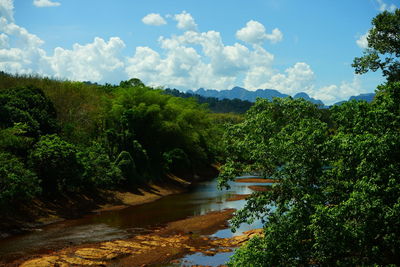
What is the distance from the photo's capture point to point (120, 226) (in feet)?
103

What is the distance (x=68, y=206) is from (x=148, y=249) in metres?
13.7

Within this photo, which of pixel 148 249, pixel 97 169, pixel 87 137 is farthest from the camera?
pixel 87 137

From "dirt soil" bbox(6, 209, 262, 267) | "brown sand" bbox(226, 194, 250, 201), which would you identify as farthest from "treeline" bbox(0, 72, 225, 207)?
"brown sand" bbox(226, 194, 250, 201)

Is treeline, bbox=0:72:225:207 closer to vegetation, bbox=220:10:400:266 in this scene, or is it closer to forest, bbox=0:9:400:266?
forest, bbox=0:9:400:266

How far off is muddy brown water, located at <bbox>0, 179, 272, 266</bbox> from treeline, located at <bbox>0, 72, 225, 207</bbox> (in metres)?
3.56

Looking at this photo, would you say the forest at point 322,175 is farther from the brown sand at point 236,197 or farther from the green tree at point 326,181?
the brown sand at point 236,197

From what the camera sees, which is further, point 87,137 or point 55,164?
point 87,137

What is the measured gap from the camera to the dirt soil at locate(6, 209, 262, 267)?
22031 mm

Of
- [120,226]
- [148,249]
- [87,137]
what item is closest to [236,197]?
[87,137]

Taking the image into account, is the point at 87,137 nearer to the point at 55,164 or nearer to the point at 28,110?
the point at 28,110

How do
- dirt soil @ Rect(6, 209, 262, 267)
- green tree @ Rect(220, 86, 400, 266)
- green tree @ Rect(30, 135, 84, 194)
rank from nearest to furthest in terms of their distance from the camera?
green tree @ Rect(220, 86, 400, 266) → dirt soil @ Rect(6, 209, 262, 267) → green tree @ Rect(30, 135, 84, 194)

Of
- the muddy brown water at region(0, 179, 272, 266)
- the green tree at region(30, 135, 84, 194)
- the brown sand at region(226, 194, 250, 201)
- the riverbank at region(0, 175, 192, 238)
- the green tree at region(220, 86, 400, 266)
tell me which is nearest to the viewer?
the green tree at region(220, 86, 400, 266)

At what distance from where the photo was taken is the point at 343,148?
12.2m

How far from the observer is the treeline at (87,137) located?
108 ft
